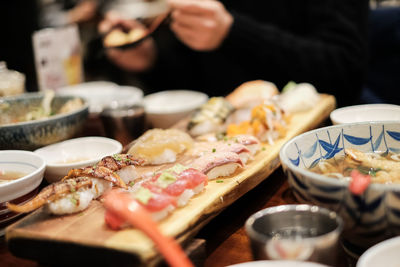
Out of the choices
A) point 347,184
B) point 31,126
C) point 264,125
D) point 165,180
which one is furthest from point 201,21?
point 347,184

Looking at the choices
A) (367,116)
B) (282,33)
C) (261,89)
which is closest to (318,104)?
(261,89)

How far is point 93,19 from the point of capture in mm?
5648

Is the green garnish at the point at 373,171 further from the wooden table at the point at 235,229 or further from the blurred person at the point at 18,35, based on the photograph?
the blurred person at the point at 18,35

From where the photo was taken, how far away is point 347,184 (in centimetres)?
123

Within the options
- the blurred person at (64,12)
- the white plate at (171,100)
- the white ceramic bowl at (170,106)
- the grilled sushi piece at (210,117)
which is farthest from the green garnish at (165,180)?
the blurred person at (64,12)

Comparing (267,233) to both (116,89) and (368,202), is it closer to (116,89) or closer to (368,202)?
(368,202)

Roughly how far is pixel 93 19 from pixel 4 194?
14.7 feet

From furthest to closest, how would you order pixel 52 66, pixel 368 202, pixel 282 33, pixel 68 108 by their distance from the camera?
1. pixel 282 33
2. pixel 52 66
3. pixel 68 108
4. pixel 368 202

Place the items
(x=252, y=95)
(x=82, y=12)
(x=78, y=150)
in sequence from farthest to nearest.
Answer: (x=82, y=12) → (x=252, y=95) → (x=78, y=150)

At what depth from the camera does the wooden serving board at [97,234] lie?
4.16ft

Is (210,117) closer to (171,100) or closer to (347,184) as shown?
(171,100)

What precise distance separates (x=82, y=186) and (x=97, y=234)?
0.28 m

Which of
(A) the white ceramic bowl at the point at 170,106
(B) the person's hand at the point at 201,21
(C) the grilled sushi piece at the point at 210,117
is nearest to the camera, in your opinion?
(C) the grilled sushi piece at the point at 210,117

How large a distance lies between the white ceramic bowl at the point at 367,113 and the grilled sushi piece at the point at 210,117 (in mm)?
705
